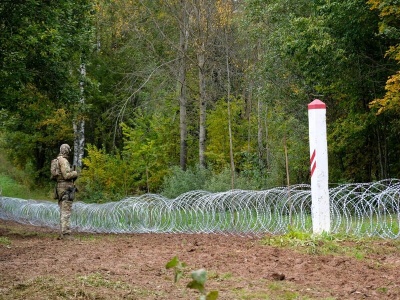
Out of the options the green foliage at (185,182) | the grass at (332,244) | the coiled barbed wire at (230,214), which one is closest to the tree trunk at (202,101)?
the green foliage at (185,182)

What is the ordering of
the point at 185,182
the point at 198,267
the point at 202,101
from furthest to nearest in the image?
the point at 202,101
the point at 185,182
the point at 198,267

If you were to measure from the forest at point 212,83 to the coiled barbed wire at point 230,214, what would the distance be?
1.99 meters

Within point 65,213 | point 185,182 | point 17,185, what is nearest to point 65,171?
point 65,213

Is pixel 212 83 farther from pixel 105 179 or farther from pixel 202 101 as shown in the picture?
pixel 105 179

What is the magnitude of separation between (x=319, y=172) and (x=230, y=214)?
3.95 metres

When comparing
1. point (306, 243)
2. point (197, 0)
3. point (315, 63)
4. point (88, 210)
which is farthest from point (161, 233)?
point (197, 0)

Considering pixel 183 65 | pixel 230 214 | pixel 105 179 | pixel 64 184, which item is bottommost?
pixel 230 214

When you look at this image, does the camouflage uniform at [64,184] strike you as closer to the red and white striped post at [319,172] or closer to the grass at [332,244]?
the grass at [332,244]

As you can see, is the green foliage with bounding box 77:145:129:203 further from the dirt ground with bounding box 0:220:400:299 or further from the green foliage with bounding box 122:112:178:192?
the dirt ground with bounding box 0:220:400:299

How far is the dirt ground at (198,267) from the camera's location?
302 inches

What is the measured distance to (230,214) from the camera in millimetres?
16547

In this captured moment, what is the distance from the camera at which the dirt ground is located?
7664 millimetres

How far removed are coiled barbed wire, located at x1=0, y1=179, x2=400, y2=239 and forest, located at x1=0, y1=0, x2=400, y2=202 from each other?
1993 millimetres

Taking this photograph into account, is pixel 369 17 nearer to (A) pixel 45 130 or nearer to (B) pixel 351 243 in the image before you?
(B) pixel 351 243
